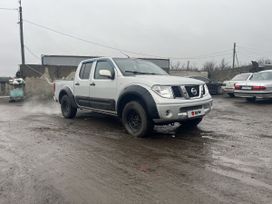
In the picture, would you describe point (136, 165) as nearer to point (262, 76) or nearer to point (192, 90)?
point (192, 90)

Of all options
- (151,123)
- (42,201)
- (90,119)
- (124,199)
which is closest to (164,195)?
(124,199)

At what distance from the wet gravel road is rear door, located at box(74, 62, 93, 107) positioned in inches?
36.5

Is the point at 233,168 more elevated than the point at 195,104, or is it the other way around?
the point at 195,104

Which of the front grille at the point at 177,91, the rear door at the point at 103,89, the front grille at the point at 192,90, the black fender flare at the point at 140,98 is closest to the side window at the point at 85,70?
the rear door at the point at 103,89

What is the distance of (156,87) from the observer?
646cm

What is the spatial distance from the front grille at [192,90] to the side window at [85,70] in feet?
10.0

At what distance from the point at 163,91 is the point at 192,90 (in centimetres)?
77

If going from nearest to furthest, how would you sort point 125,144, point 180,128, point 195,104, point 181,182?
point 181,182 < point 125,144 < point 195,104 < point 180,128

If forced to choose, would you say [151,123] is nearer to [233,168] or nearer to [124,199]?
[233,168]

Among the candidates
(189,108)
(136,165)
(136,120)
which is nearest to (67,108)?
(136,120)

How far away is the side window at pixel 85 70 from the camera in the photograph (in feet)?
28.3

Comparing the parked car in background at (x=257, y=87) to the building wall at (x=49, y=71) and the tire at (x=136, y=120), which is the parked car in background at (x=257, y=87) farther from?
the building wall at (x=49, y=71)

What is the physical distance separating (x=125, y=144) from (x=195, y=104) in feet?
5.70

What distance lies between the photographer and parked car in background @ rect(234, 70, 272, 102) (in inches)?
534
